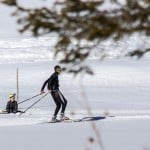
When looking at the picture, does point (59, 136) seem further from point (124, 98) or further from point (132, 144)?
point (124, 98)

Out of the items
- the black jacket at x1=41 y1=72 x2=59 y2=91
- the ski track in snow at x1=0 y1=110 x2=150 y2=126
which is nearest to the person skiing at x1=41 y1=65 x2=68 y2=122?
the black jacket at x1=41 y1=72 x2=59 y2=91

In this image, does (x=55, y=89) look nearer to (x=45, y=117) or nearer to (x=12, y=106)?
(x=45, y=117)

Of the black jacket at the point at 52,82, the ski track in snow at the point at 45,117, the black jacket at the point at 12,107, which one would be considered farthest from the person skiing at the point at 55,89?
the black jacket at the point at 12,107

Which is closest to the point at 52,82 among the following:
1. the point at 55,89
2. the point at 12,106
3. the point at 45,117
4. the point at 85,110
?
the point at 55,89

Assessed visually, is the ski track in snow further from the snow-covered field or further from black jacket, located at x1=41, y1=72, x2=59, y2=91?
black jacket, located at x1=41, y1=72, x2=59, y2=91

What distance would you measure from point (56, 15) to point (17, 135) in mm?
7980

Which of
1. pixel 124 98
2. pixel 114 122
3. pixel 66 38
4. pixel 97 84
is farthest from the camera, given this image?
pixel 97 84

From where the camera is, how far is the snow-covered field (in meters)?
10.6

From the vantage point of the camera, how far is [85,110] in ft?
55.8

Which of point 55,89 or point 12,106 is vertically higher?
point 55,89

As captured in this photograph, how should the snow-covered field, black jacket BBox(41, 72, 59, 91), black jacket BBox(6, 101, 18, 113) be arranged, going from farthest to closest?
black jacket BBox(6, 101, 18, 113) → black jacket BBox(41, 72, 59, 91) → the snow-covered field

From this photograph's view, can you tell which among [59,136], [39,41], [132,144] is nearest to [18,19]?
[132,144]

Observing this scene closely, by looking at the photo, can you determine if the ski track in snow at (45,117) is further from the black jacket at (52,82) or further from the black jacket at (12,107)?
the black jacket at (52,82)

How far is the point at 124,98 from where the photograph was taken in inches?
821
